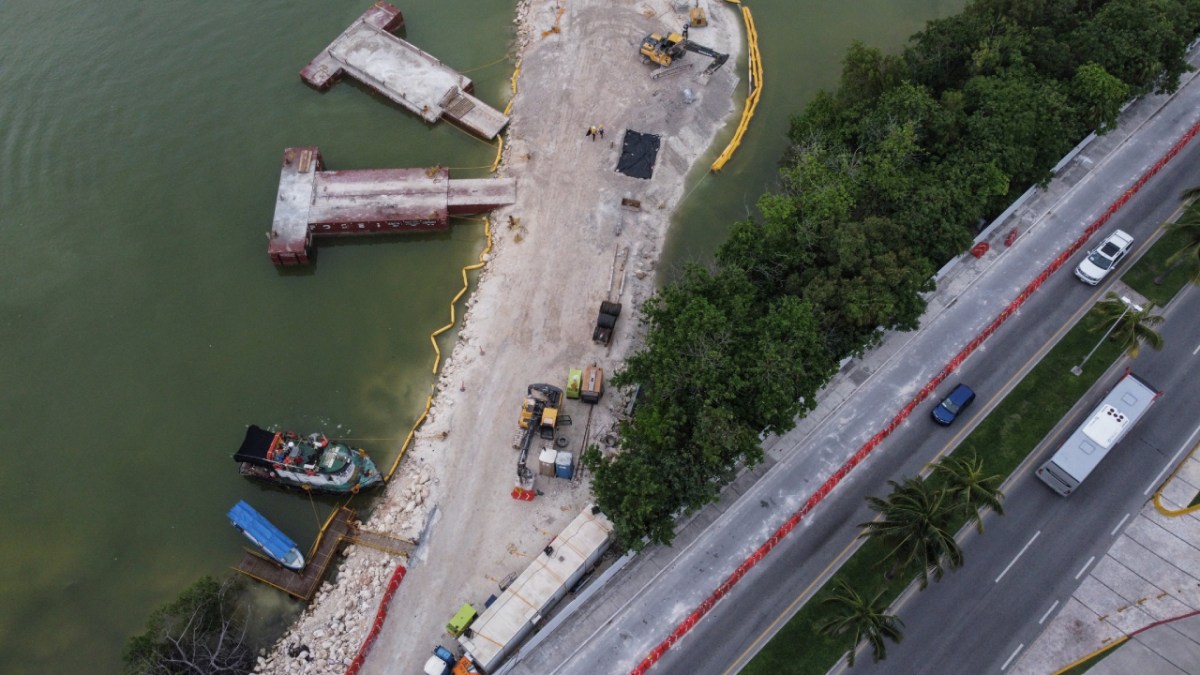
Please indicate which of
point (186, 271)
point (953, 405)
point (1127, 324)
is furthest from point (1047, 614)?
point (186, 271)

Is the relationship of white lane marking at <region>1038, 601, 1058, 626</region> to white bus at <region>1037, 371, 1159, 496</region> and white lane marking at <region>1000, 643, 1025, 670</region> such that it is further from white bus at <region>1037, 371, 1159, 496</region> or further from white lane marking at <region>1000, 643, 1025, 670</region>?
white bus at <region>1037, 371, 1159, 496</region>

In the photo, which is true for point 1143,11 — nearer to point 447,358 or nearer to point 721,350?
point 721,350

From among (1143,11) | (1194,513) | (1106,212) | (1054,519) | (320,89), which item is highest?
(1143,11)

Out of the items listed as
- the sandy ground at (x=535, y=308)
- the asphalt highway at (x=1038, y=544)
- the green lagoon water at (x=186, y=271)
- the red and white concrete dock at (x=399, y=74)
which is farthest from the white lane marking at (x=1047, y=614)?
the red and white concrete dock at (x=399, y=74)

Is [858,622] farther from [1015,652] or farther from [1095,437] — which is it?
[1095,437]

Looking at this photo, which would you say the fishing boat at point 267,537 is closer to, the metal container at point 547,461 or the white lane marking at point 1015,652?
the metal container at point 547,461

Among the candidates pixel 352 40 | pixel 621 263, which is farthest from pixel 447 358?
pixel 352 40
